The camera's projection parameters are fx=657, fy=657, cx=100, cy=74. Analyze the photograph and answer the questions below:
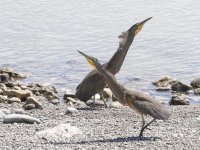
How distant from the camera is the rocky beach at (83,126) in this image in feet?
32.1

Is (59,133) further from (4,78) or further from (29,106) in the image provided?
(4,78)

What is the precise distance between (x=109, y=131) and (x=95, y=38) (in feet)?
39.3

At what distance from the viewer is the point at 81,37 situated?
74.9 feet

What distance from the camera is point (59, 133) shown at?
34.0 ft

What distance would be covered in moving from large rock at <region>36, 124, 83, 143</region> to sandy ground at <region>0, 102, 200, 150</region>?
11 cm

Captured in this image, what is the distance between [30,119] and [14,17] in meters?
15.6

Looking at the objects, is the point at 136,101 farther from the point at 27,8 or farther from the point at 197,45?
the point at 27,8

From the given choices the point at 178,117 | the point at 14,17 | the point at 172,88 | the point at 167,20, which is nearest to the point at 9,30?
the point at 14,17

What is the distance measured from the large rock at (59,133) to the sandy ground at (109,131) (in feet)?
0.37

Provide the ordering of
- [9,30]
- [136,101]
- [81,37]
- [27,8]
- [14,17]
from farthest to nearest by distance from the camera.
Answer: [27,8], [14,17], [9,30], [81,37], [136,101]

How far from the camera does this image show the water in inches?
742

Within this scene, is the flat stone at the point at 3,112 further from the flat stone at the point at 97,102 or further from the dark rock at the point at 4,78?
the dark rock at the point at 4,78

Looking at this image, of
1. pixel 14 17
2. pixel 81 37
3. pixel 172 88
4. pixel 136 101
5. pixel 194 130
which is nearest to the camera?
pixel 136 101

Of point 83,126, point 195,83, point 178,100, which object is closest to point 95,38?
point 195,83
